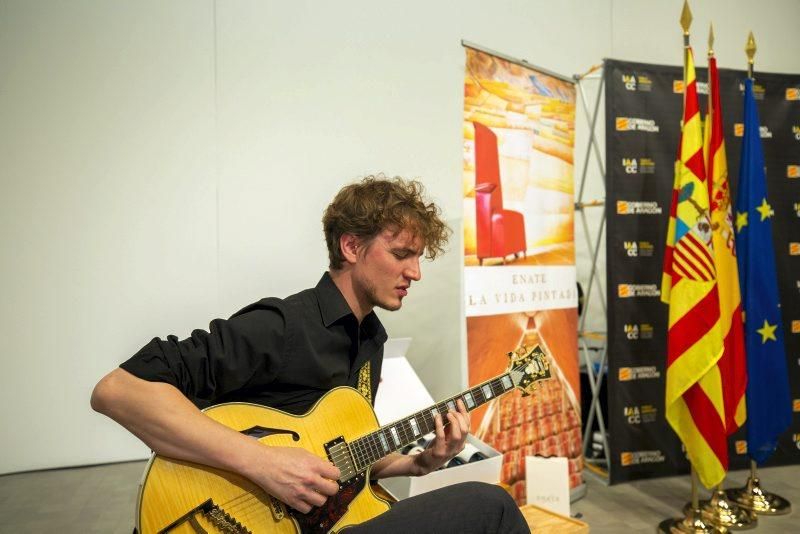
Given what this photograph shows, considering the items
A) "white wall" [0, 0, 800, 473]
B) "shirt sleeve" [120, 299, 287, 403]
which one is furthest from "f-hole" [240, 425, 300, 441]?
"white wall" [0, 0, 800, 473]

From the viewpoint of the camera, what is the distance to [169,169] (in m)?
3.34

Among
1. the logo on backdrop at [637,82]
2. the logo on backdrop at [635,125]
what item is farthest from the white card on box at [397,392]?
the logo on backdrop at [637,82]

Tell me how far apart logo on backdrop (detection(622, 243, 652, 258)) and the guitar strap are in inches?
84.5

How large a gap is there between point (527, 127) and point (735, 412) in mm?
1802

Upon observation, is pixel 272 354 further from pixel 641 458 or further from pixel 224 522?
pixel 641 458

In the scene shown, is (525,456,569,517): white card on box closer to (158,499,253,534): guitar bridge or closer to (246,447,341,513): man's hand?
(246,447,341,513): man's hand

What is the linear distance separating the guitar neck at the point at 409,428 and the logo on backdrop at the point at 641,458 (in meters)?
1.98

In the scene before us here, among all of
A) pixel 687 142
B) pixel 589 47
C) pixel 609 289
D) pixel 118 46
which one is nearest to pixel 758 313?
pixel 609 289

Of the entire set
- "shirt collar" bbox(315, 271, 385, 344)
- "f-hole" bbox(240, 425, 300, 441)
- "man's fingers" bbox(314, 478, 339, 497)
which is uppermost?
"shirt collar" bbox(315, 271, 385, 344)

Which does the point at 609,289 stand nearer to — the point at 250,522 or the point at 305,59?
the point at 305,59

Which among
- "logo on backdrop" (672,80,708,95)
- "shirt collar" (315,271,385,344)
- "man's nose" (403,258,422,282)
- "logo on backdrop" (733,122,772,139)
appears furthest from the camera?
"logo on backdrop" (733,122,772,139)

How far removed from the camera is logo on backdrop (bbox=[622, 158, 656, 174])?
10.9ft

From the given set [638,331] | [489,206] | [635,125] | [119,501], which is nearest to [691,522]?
[638,331]

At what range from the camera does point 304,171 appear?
3.47m
